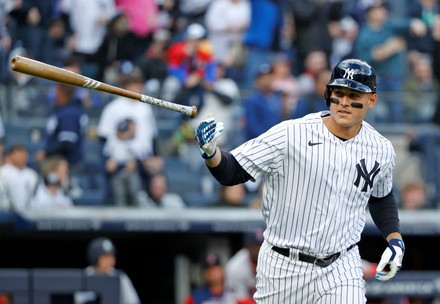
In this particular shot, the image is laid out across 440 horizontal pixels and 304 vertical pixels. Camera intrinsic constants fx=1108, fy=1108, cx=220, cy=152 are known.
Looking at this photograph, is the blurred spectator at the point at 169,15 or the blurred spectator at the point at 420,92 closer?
the blurred spectator at the point at 420,92

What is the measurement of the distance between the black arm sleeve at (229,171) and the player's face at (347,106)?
0.51 m

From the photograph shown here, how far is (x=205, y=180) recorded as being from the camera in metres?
9.77

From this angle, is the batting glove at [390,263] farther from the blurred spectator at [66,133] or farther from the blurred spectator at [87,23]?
the blurred spectator at [87,23]

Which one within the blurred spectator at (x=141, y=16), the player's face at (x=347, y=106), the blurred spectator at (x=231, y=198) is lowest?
the blurred spectator at (x=231, y=198)

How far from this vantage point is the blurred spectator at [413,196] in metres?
9.89

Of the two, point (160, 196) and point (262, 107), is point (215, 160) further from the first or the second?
point (262, 107)

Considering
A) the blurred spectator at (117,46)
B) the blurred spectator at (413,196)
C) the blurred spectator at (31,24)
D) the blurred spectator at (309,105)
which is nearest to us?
the blurred spectator at (413,196)

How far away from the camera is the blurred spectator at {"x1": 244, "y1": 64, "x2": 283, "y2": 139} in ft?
32.0

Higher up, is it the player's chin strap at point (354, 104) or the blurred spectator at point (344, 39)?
the blurred spectator at point (344, 39)

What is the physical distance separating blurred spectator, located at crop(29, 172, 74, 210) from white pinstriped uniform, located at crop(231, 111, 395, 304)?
4265mm

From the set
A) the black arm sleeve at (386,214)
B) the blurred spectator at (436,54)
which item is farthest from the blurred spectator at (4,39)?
the black arm sleeve at (386,214)

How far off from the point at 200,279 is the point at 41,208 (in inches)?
60.4

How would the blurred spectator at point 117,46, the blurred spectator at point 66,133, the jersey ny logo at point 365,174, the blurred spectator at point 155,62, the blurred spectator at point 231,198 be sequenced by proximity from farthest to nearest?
1. the blurred spectator at point 117,46
2. the blurred spectator at point 155,62
3. the blurred spectator at point 231,198
4. the blurred spectator at point 66,133
5. the jersey ny logo at point 365,174

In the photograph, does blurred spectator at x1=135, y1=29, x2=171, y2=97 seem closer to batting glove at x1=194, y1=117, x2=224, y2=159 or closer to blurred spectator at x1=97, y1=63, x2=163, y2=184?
blurred spectator at x1=97, y1=63, x2=163, y2=184
